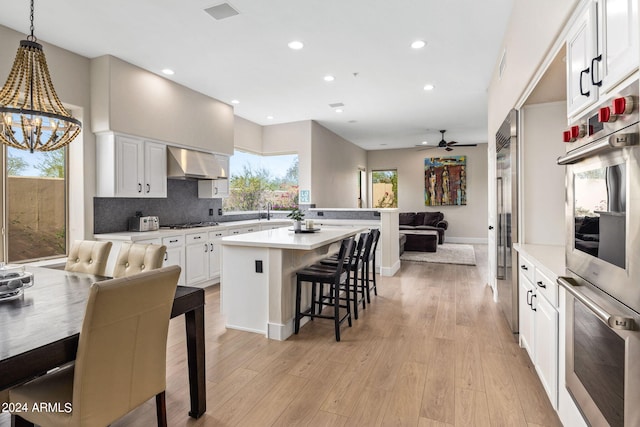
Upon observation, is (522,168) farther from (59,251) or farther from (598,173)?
(59,251)

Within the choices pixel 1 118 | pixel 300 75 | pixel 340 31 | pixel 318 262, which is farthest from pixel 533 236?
pixel 1 118

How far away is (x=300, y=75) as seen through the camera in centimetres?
465

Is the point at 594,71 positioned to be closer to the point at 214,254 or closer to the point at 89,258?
the point at 89,258

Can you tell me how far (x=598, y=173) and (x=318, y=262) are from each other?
9.38ft

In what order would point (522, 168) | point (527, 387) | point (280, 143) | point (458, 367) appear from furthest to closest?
point (280, 143)
point (522, 168)
point (458, 367)
point (527, 387)

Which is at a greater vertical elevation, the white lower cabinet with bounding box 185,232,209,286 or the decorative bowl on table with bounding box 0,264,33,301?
the decorative bowl on table with bounding box 0,264,33,301

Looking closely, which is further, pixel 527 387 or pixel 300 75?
pixel 300 75

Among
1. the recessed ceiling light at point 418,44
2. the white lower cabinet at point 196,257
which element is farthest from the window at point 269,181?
the recessed ceiling light at point 418,44

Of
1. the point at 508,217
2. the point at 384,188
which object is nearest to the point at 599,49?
the point at 508,217

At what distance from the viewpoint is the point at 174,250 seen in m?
4.48

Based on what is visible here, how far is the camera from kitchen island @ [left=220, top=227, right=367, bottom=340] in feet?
10.3

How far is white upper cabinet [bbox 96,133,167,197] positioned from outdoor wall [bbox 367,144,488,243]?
795cm

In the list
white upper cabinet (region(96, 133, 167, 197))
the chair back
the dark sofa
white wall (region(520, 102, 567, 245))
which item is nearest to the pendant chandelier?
the chair back

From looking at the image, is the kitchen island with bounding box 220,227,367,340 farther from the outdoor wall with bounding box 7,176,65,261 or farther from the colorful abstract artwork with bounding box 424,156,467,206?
the colorful abstract artwork with bounding box 424,156,467,206
